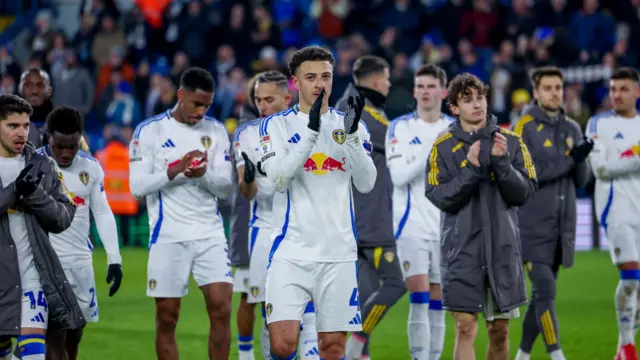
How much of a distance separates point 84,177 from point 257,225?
1521mm

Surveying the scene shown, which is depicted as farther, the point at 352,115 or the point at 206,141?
the point at 206,141

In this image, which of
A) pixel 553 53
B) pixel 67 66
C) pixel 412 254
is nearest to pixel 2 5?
pixel 67 66

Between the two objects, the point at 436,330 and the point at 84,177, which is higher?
the point at 84,177

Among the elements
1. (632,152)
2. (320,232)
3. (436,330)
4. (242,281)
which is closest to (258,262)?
(242,281)

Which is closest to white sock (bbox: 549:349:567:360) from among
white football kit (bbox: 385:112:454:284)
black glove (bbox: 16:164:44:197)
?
white football kit (bbox: 385:112:454:284)

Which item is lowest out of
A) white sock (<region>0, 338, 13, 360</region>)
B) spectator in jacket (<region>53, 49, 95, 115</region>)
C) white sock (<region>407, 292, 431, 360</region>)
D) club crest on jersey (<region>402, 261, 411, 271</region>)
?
white sock (<region>407, 292, 431, 360</region>)

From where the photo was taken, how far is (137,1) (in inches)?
1002

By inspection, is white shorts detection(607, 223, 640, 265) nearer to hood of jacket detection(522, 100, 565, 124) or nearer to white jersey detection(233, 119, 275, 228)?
hood of jacket detection(522, 100, 565, 124)

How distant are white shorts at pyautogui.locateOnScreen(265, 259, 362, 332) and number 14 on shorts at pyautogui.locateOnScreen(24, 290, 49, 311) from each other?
147 cm

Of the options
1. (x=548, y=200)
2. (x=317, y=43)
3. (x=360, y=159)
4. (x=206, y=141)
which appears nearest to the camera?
(x=360, y=159)

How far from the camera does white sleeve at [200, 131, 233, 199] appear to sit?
8.27 m

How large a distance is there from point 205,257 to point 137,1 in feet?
59.3

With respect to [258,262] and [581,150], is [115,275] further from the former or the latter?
[581,150]

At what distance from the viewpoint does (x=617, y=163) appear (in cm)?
984
